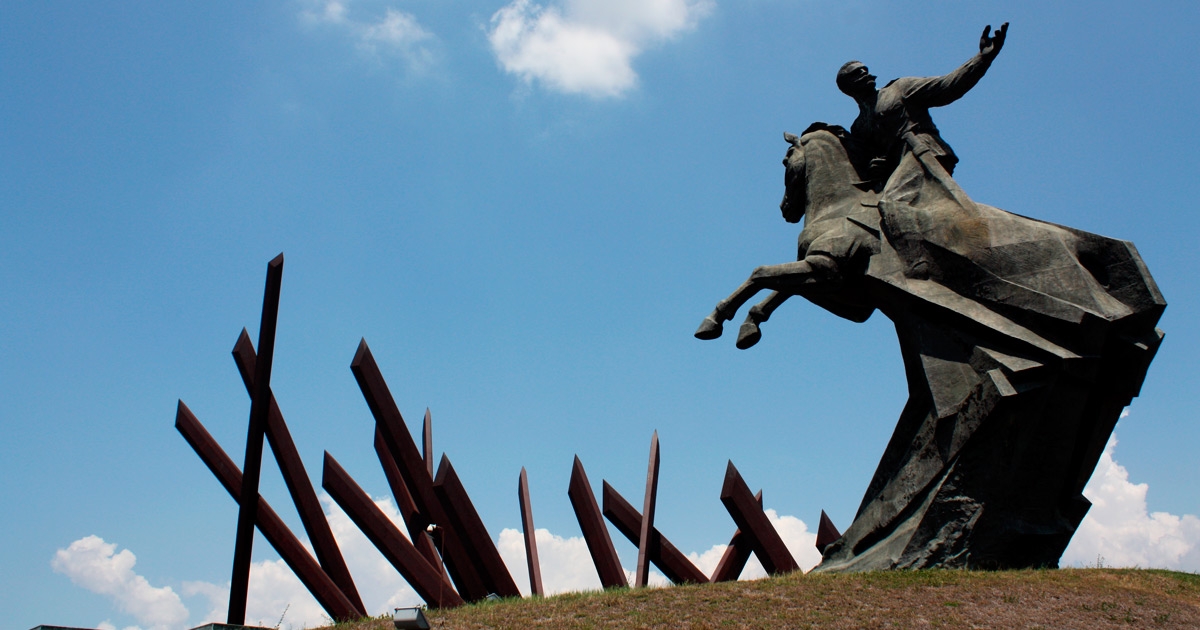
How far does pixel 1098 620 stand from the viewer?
8125 mm

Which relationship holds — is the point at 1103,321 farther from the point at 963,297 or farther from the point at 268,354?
the point at 268,354

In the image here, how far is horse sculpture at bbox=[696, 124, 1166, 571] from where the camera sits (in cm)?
974

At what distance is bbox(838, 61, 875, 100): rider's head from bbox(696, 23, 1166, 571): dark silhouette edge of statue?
1.02 m

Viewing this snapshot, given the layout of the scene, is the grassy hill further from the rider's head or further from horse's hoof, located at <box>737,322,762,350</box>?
the rider's head

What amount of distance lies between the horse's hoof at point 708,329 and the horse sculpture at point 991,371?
4.78 ft

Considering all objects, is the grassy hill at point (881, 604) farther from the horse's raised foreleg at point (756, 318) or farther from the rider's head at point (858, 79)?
the rider's head at point (858, 79)

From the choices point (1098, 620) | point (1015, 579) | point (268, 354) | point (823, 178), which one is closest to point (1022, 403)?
point (1015, 579)

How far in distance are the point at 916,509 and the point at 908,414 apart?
1.28 m

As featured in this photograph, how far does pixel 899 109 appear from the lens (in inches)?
466

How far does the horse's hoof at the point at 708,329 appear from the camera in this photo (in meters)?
11.6

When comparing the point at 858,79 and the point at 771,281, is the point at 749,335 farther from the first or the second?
the point at 858,79

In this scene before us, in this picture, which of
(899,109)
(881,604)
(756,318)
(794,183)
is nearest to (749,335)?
(756,318)

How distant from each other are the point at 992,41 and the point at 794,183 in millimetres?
2944

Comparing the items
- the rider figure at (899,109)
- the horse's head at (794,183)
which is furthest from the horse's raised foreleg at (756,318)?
the rider figure at (899,109)
